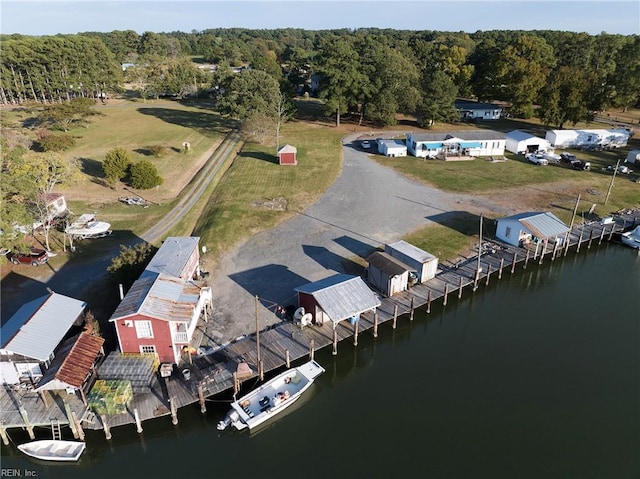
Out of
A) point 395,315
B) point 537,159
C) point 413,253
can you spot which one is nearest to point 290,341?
point 395,315

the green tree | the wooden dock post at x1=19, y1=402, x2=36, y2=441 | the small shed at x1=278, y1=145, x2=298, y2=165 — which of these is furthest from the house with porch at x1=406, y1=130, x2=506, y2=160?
the wooden dock post at x1=19, y1=402, x2=36, y2=441

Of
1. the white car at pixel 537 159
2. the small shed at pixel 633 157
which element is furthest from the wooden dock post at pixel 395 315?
the small shed at pixel 633 157

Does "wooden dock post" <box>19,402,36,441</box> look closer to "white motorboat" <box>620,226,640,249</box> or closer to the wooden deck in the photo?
the wooden deck

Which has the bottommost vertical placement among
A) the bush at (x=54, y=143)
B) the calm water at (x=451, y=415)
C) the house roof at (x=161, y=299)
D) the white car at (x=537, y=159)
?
the calm water at (x=451, y=415)

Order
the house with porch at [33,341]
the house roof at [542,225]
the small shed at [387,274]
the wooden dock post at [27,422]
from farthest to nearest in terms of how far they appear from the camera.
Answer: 1. the house roof at [542,225]
2. the small shed at [387,274]
3. the house with porch at [33,341]
4. the wooden dock post at [27,422]

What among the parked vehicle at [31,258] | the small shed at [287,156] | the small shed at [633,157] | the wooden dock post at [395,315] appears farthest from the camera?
the small shed at [633,157]

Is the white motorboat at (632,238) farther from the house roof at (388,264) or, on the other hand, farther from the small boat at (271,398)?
the small boat at (271,398)

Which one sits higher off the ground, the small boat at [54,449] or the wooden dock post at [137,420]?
the wooden dock post at [137,420]

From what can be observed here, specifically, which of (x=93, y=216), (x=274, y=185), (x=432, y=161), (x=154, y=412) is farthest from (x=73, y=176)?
(x=432, y=161)
